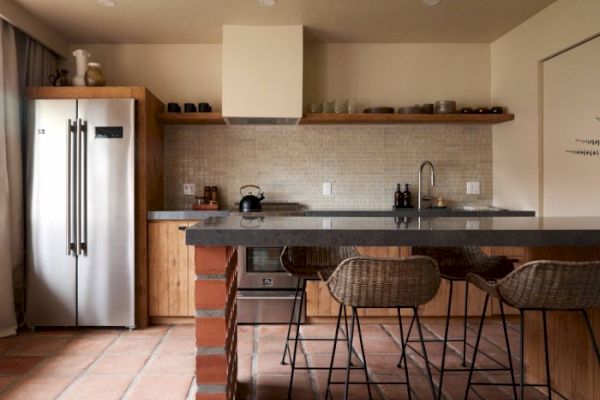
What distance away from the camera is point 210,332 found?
6.29 feet

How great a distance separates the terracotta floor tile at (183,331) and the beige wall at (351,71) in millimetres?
1930

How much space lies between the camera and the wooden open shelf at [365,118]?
4.02 meters

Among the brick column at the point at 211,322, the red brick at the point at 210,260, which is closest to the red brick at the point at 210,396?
the brick column at the point at 211,322

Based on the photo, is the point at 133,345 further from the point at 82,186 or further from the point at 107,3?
the point at 107,3

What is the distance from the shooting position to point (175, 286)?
377 cm

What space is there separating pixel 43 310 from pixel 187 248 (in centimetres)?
115

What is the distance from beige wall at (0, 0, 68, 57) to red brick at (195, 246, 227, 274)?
259cm

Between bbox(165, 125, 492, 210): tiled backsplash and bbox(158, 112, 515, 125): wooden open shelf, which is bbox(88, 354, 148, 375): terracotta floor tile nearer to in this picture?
bbox(165, 125, 492, 210): tiled backsplash

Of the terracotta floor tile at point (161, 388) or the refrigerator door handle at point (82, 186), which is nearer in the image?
the terracotta floor tile at point (161, 388)

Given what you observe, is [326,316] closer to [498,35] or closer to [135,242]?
[135,242]

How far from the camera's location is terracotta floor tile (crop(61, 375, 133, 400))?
8.18 ft

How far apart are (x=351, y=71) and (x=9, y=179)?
9.64 ft

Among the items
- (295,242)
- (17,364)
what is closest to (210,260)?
(295,242)

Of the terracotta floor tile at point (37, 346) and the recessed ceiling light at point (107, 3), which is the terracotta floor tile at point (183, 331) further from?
the recessed ceiling light at point (107, 3)
